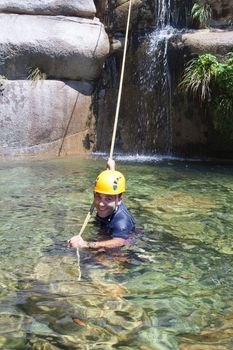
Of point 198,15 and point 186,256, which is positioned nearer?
point 186,256

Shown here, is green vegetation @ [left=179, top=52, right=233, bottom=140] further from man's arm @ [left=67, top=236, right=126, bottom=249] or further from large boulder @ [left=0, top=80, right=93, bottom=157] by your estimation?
man's arm @ [left=67, top=236, right=126, bottom=249]

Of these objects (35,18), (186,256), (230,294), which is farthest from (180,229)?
(35,18)

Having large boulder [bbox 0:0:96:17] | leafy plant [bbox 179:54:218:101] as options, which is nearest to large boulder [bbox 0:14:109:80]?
large boulder [bbox 0:0:96:17]

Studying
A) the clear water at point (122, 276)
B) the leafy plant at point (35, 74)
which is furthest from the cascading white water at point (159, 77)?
the clear water at point (122, 276)

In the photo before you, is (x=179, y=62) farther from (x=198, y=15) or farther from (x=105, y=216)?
(x=105, y=216)

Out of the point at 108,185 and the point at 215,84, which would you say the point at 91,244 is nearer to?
the point at 108,185

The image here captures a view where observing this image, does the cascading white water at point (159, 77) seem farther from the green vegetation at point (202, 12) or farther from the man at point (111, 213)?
the man at point (111, 213)

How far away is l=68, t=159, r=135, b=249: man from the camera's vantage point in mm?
4789

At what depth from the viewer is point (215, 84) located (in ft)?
37.4

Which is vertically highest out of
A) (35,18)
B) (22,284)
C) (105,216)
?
(35,18)

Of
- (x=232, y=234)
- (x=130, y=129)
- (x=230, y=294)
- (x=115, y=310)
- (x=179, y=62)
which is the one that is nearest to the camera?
(x=115, y=310)

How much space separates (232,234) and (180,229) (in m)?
0.58

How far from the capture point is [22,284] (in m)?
4.09

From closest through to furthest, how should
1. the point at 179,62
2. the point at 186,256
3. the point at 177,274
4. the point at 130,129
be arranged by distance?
the point at 177,274 < the point at 186,256 < the point at 179,62 < the point at 130,129
